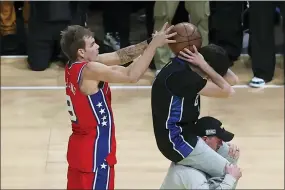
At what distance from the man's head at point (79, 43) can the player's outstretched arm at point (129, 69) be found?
0.20 ft

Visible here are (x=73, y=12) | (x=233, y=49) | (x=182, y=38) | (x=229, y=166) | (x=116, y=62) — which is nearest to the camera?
(x=182, y=38)

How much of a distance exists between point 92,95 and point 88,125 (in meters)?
0.19

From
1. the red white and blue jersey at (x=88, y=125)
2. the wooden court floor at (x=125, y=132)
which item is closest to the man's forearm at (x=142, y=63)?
the red white and blue jersey at (x=88, y=125)

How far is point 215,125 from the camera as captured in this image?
136 inches

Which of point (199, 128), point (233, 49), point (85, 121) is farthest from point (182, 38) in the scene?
point (233, 49)

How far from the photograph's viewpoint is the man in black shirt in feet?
10.8

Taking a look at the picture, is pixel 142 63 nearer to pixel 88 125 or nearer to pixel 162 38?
pixel 162 38

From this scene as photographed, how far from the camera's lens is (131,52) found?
11.8ft

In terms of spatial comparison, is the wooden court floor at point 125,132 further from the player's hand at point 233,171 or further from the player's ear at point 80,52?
the player's hand at point 233,171

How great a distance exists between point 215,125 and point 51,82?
11.4ft

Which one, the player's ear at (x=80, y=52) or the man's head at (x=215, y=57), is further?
the player's ear at (x=80, y=52)

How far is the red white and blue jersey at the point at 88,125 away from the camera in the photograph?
363cm

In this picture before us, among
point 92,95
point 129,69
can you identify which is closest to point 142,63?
point 129,69

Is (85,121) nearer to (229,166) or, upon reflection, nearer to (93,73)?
(93,73)
